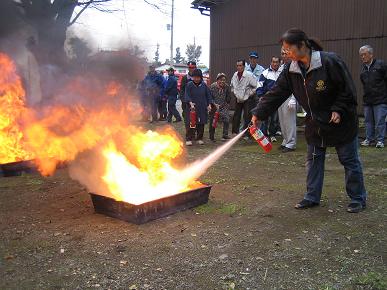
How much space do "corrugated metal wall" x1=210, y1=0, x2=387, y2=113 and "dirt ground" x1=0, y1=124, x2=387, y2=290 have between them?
8649 mm

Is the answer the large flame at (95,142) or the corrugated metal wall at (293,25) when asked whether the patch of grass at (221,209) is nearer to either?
the large flame at (95,142)

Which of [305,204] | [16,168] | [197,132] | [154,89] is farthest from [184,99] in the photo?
[305,204]

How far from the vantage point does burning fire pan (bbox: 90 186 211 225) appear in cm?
518

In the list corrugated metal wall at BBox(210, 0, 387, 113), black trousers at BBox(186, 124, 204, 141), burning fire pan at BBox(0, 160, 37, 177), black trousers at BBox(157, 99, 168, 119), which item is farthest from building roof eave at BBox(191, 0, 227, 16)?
burning fire pan at BBox(0, 160, 37, 177)

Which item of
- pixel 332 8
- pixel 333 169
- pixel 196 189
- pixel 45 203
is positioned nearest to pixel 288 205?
pixel 196 189

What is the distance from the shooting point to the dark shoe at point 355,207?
5543mm

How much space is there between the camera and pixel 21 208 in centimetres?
598

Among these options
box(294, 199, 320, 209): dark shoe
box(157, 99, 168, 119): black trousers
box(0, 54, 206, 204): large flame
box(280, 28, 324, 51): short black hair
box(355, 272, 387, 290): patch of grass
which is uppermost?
box(280, 28, 324, 51): short black hair

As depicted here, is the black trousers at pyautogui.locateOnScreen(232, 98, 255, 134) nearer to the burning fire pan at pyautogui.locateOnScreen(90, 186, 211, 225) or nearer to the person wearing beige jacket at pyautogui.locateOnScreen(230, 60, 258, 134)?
the person wearing beige jacket at pyautogui.locateOnScreen(230, 60, 258, 134)

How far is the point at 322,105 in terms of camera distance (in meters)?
5.33

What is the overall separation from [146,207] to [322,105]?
251cm

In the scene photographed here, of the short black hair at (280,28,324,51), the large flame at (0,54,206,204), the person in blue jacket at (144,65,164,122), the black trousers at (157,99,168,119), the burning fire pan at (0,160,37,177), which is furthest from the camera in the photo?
the black trousers at (157,99,168,119)

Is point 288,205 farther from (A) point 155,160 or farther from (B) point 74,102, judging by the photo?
(B) point 74,102

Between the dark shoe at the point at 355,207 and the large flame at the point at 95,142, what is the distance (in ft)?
6.72
